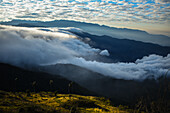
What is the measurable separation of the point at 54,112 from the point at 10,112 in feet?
80.3

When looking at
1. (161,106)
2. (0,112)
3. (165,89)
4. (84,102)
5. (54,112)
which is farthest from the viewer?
(84,102)

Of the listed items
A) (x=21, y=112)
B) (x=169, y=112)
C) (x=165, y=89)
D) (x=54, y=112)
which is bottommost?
(x=54, y=112)

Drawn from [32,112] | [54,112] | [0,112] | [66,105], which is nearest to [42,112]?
[32,112]

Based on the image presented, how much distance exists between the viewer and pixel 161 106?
7453 millimetres

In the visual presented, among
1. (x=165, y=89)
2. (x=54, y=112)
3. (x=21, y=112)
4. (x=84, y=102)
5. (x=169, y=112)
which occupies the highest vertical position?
(x=165, y=89)

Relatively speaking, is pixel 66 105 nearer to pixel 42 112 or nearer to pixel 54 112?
pixel 54 112

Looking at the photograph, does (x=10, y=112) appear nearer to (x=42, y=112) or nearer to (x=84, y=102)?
(x=42, y=112)

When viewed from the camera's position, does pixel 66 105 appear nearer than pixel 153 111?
No

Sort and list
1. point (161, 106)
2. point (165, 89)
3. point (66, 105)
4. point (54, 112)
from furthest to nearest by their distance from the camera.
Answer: point (66, 105)
point (54, 112)
point (161, 106)
point (165, 89)

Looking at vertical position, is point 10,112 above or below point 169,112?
below

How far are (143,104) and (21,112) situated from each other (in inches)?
2664

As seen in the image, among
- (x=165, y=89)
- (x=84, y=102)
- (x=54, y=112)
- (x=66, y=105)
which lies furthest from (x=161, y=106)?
(x=84, y=102)

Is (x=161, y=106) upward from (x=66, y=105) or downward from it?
upward

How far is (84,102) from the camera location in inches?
6250
